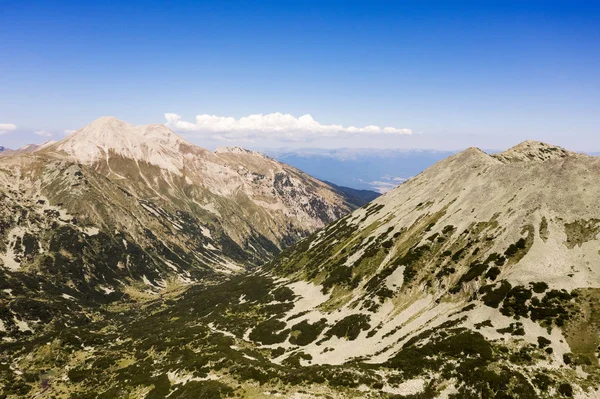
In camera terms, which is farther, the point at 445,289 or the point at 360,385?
the point at 445,289

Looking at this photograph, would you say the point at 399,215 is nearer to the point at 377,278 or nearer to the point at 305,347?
the point at 377,278

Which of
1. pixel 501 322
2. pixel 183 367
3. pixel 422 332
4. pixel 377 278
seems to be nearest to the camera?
pixel 501 322

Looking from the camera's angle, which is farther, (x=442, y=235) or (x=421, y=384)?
(x=442, y=235)

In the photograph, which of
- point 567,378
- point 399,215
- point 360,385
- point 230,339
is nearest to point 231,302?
point 230,339

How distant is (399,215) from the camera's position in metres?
160

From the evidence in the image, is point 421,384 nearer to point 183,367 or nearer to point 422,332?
point 422,332

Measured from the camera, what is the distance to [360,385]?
53875 millimetres

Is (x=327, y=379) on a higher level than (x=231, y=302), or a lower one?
higher

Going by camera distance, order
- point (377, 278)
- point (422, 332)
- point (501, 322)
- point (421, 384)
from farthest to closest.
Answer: point (377, 278) < point (422, 332) < point (501, 322) < point (421, 384)

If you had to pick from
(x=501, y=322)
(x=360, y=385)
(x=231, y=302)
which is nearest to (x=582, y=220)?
(x=501, y=322)

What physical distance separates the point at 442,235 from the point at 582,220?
36937mm

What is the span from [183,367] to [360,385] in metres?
45.5

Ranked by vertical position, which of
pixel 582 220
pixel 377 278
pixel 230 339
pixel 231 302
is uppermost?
pixel 582 220

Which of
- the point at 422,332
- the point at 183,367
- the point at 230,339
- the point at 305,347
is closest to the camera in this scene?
the point at 422,332
